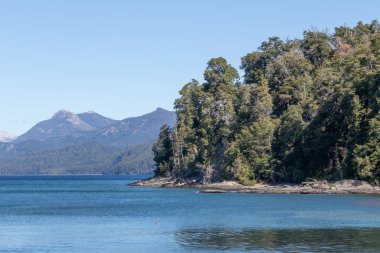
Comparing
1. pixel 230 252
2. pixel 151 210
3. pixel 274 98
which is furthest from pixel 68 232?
pixel 274 98

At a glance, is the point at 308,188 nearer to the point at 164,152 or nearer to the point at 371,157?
the point at 371,157

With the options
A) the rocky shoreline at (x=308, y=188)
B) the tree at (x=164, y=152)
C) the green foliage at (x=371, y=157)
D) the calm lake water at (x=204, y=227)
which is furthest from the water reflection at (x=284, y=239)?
the tree at (x=164, y=152)

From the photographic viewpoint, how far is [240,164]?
145 m

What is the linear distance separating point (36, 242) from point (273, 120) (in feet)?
327

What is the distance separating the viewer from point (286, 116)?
143m

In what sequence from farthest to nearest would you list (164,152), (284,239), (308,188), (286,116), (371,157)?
(164,152)
(286,116)
(308,188)
(371,157)
(284,239)

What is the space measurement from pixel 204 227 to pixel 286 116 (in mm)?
80340

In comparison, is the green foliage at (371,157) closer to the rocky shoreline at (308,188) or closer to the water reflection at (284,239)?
the rocky shoreline at (308,188)

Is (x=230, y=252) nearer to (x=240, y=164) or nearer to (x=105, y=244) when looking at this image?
(x=105, y=244)

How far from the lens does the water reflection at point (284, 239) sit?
164ft

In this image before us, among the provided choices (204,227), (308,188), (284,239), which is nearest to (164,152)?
(308,188)

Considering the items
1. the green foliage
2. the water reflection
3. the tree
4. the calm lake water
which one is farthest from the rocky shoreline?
the water reflection

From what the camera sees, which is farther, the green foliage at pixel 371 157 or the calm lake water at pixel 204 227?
the green foliage at pixel 371 157

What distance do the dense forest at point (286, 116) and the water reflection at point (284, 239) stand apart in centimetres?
5698
